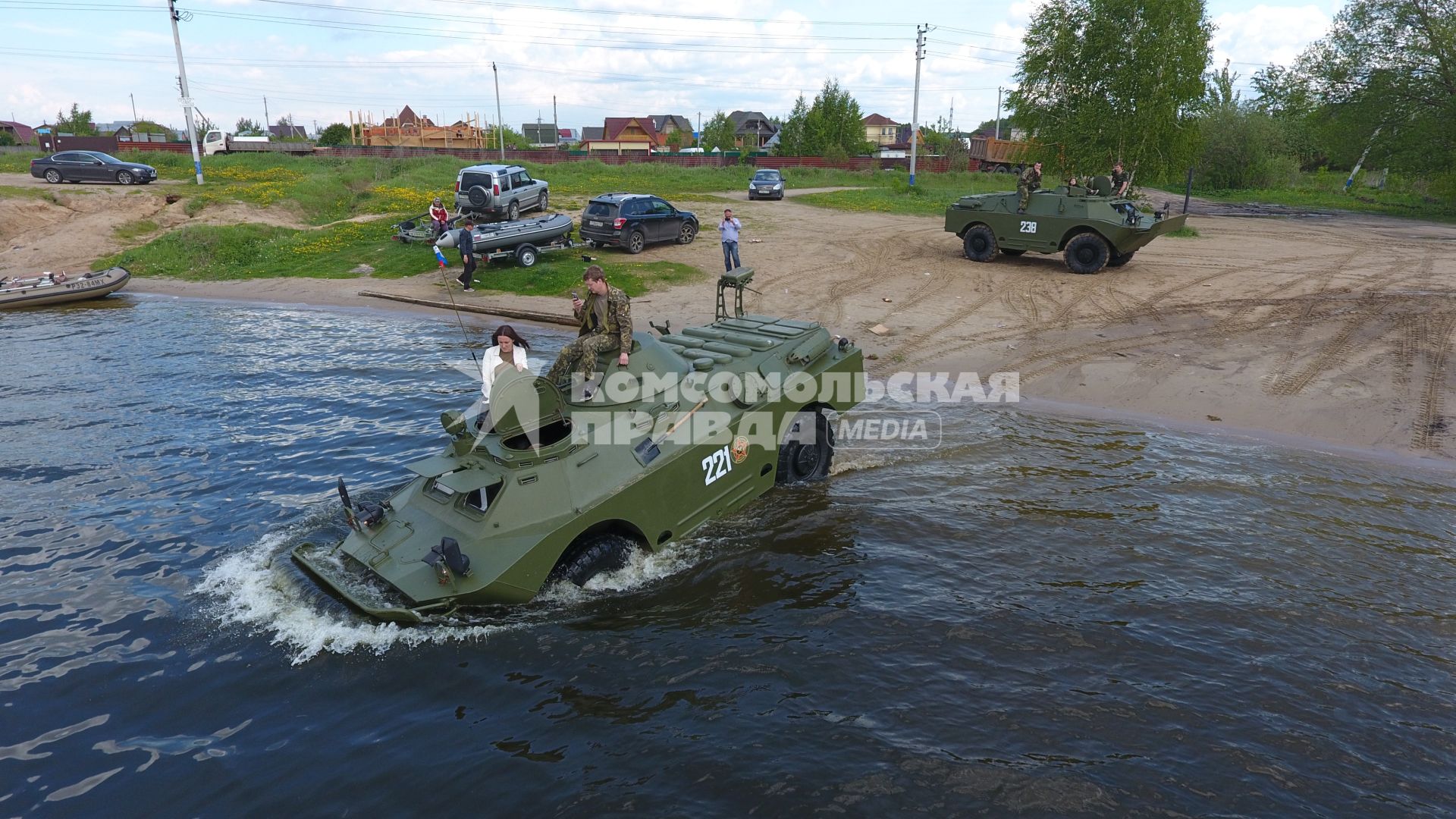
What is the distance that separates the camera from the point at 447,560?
20.0 ft

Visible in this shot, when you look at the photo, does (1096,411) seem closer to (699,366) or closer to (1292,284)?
(699,366)

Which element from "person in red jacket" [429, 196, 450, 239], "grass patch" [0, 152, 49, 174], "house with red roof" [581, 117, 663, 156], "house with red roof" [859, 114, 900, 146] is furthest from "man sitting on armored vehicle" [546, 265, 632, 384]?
"house with red roof" [859, 114, 900, 146]

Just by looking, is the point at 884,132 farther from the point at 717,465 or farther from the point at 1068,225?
the point at 717,465

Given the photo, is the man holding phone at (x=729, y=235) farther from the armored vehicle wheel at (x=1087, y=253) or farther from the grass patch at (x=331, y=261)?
the armored vehicle wheel at (x=1087, y=253)

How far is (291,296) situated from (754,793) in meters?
19.5

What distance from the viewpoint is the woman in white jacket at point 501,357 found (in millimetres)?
7332

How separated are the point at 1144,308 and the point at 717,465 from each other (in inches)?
470

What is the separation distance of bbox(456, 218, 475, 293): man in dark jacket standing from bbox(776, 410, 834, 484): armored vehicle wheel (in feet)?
40.5

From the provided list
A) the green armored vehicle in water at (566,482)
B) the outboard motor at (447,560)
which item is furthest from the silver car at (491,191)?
the outboard motor at (447,560)

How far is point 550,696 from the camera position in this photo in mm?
5938

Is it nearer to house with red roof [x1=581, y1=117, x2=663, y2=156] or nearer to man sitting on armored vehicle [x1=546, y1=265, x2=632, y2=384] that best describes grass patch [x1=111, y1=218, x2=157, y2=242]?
man sitting on armored vehicle [x1=546, y1=265, x2=632, y2=384]

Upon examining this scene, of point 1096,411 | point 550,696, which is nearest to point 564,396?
point 550,696

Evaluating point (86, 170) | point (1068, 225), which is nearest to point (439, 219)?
point (1068, 225)

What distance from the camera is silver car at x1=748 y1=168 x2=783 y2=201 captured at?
3394 cm
